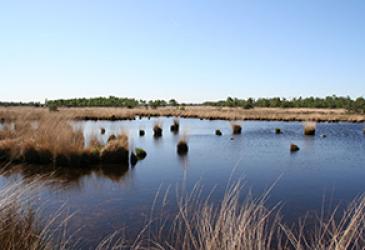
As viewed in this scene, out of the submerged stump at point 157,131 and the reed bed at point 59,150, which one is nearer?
the reed bed at point 59,150

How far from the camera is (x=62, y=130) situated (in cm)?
1264

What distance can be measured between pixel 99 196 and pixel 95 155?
392 centimetres

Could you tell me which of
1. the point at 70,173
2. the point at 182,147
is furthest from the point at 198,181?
the point at 182,147

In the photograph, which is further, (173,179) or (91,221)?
(173,179)

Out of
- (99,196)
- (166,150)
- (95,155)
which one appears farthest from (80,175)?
(166,150)

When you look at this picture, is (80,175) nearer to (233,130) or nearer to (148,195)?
(148,195)

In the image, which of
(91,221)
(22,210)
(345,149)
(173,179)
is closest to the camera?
(22,210)

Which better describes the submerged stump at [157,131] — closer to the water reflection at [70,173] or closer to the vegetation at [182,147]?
the vegetation at [182,147]

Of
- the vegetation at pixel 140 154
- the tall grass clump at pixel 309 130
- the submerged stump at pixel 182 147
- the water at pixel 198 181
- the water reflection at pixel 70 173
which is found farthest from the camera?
the tall grass clump at pixel 309 130

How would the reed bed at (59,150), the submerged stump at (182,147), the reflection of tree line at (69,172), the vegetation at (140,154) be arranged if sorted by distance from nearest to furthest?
1. the reflection of tree line at (69,172)
2. the reed bed at (59,150)
3. the vegetation at (140,154)
4. the submerged stump at (182,147)

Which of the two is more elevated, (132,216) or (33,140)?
(33,140)


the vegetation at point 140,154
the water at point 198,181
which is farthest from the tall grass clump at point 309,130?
the vegetation at point 140,154

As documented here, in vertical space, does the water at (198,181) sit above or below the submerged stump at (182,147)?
below

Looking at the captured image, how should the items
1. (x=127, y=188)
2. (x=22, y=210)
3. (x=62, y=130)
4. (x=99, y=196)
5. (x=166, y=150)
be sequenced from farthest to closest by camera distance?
(x=166, y=150)
(x=62, y=130)
(x=127, y=188)
(x=99, y=196)
(x=22, y=210)
